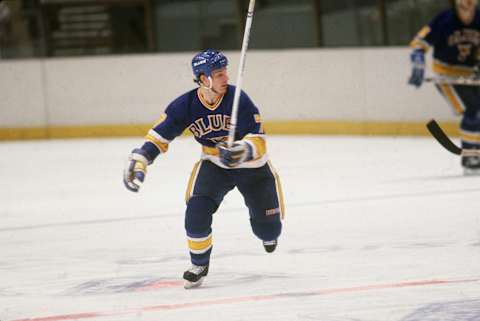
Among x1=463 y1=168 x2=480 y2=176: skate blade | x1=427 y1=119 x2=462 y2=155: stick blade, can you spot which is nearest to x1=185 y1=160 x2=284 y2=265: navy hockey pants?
x1=427 y1=119 x2=462 y2=155: stick blade

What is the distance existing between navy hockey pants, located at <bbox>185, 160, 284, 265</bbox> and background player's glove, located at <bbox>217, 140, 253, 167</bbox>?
25 centimetres

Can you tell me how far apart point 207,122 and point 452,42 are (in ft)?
14.9

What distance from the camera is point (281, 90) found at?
12.3 metres

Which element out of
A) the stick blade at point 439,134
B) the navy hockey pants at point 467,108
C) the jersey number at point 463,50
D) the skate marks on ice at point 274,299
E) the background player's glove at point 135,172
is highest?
the background player's glove at point 135,172

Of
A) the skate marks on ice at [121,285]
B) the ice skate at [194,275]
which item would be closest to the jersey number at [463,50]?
the skate marks on ice at [121,285]

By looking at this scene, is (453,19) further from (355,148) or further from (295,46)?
(295,46)

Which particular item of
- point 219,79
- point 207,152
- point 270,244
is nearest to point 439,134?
point 270,244

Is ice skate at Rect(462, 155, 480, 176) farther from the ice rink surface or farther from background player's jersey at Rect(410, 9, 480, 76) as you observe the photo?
background player's jersey at Rect(410, 9, 480, 76)

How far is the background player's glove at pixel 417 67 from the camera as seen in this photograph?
30.6 feet

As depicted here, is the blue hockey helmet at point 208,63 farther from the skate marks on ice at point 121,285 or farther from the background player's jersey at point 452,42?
the background player's jersey at point 452,42

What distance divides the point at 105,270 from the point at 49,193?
3.50 meters

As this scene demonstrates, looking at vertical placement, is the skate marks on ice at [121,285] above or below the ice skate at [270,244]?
below

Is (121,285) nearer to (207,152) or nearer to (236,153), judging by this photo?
(207,152)

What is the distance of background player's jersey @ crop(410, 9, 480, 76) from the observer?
30.6 feet
